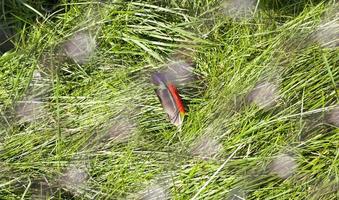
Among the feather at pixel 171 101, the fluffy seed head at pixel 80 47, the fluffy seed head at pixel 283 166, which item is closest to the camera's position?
the fluffy seed head at pixel 283 166

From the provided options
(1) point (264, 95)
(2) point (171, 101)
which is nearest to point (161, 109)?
(2) point (171, 101)

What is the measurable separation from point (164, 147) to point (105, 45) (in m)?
0.31

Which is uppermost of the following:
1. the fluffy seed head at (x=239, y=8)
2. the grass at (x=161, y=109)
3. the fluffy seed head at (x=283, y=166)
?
the fluffy seed head at (x=239, y=8)

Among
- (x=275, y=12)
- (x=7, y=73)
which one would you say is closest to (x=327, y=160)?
(x=275, y=12)

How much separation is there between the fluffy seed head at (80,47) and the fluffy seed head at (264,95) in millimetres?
390

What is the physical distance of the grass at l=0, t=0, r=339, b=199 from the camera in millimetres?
1510

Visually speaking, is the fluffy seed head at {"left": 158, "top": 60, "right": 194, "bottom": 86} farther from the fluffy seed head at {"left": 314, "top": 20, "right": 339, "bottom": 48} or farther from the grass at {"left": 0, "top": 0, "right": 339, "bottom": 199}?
the fluffy seed head at {"left": 314, "top": 20, "right": 339, "bottom": 48}

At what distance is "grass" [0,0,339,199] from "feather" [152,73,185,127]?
18 mm

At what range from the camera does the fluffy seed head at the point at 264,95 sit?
5.15ft

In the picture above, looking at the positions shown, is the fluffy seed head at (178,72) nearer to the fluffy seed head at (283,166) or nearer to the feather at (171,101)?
the feather at (171,101)

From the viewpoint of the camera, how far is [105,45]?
→ 5.67 feet

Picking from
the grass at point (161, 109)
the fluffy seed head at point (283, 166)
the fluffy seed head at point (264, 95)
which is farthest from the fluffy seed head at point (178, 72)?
the fluffy seed head at point (283, 166)

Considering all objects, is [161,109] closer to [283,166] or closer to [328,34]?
[283,166]

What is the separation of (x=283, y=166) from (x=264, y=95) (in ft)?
0.56
